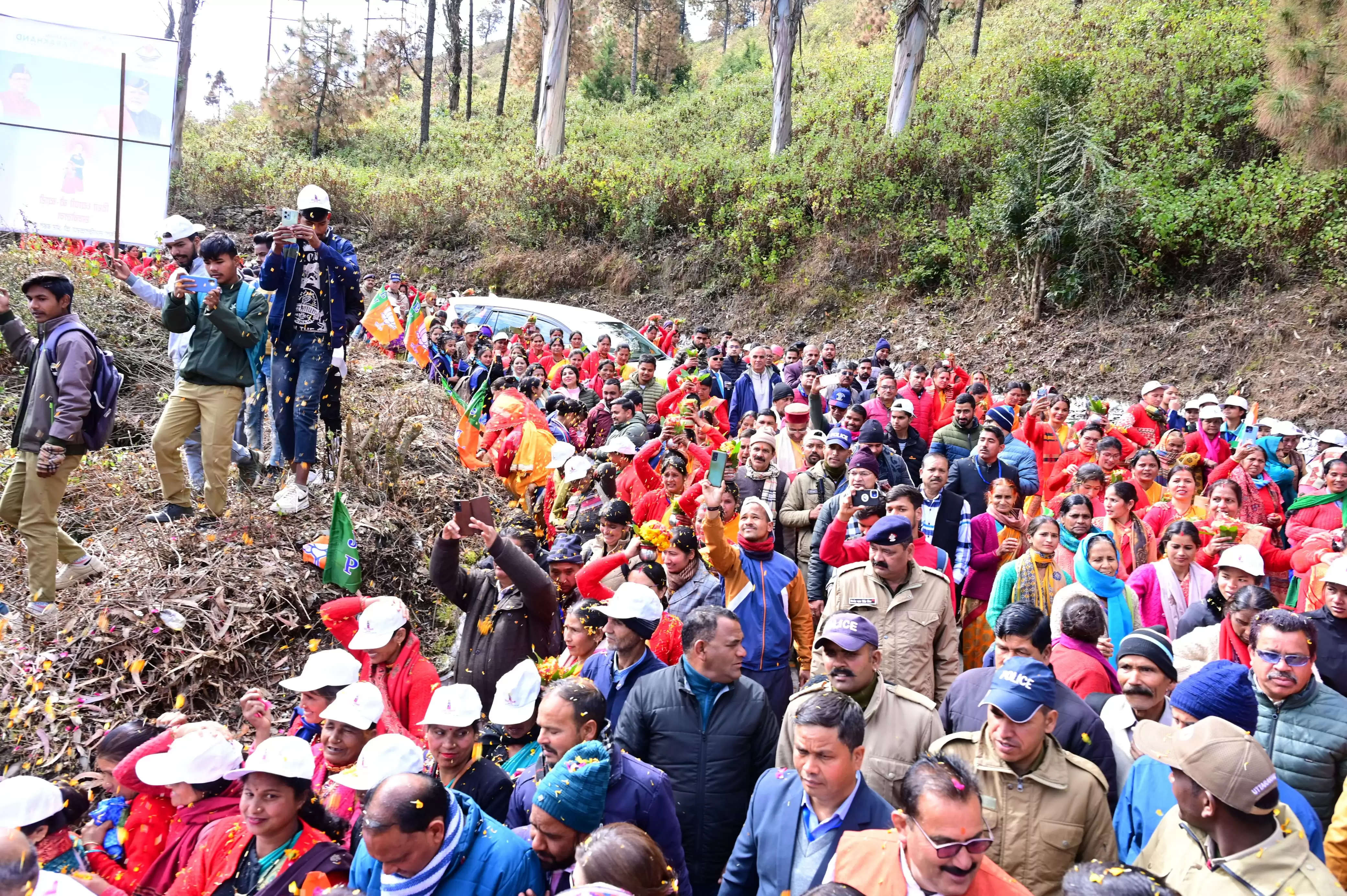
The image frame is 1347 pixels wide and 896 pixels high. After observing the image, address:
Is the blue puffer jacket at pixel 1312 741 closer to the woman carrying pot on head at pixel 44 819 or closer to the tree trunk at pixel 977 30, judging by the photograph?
the woman carrying pot on head at pixel 44 819

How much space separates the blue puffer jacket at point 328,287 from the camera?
21.5ft

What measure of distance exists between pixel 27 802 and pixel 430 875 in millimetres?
1396

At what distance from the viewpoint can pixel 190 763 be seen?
10.6 feet

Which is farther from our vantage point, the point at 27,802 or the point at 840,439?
the point at 840,439

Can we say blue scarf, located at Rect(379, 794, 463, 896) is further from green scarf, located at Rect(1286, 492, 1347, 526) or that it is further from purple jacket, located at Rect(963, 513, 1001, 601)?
green scarf, located at Rect(1286, 492, 1347, 526)

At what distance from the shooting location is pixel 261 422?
7.90 meters

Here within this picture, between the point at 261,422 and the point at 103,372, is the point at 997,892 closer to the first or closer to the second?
the point at 103,372

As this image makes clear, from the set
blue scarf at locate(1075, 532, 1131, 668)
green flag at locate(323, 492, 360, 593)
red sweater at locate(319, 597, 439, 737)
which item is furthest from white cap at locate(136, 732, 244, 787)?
blue scarf at locate(1075, 532, 1131, 668)

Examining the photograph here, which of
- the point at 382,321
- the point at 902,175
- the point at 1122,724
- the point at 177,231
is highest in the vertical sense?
the point at 902,175

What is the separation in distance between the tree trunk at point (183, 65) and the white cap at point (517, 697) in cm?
2748

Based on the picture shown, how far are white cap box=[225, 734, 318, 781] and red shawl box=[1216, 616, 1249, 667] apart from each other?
3.84 meters

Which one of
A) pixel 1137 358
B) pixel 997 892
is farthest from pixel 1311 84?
pixel 997 892

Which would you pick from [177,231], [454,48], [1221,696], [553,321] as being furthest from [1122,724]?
[454,48]

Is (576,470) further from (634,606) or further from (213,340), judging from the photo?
(634,606)
